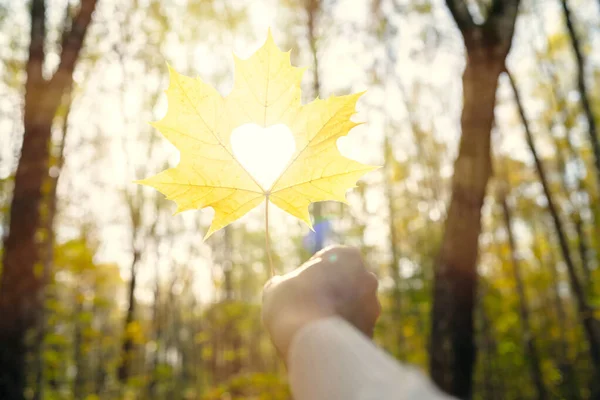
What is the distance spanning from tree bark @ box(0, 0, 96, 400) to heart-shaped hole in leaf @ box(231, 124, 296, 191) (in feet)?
11.0

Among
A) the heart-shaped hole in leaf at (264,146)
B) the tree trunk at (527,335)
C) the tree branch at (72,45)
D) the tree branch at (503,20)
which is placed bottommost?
the tree trunk at (527,335)

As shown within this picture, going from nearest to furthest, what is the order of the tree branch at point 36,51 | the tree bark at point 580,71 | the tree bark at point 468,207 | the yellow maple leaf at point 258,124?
the yellow maple leaf at point 258,124 < the tree bark at point 468,207 < the tree branch at point 36,51 < the tree bark at point 580,71

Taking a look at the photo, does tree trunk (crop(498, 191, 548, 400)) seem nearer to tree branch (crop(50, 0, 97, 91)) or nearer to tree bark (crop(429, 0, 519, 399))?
tree bark (crop(429, 0, 519, 399))

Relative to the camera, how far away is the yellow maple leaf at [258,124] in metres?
1.02

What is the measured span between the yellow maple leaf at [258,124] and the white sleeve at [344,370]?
45 centimetres

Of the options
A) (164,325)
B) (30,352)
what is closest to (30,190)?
(30,352)

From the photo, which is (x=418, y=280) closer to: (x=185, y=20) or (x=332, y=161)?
(x=185, y=20)

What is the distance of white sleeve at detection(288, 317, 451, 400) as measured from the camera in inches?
20.1

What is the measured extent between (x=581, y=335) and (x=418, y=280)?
219 inches

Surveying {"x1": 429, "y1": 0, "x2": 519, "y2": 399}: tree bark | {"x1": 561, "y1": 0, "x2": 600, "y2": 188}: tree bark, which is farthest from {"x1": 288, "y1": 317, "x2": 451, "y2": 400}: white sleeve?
{"x1": 561, "y1": 0, "x2": 600, "y2": 188}: tree bark

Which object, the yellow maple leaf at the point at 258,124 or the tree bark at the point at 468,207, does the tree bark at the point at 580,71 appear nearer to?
the tree bark at the point at 468,207

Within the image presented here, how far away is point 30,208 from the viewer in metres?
3.77

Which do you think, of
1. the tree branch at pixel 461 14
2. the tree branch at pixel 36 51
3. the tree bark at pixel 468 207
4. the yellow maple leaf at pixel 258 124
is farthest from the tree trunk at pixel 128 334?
the yellow maple leaf at pixel 258 124

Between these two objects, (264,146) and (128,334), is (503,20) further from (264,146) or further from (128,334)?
(128,334)
